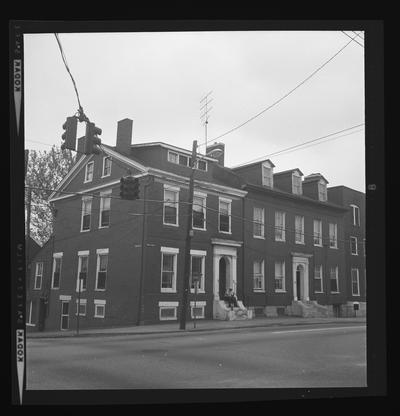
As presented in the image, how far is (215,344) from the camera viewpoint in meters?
5.27

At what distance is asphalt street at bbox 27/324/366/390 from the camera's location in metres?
3.79

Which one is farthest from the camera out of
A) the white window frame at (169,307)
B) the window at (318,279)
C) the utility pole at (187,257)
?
the white window frame at (169,307)

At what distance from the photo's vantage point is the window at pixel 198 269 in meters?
4.92

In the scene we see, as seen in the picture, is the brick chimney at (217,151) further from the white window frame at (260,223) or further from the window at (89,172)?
the window at (89,172)

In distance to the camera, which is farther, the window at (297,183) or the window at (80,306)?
the window at (80,306)

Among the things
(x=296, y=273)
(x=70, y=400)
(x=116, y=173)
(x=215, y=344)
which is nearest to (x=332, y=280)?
(x=296, y=273)

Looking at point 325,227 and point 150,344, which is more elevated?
point 325,227

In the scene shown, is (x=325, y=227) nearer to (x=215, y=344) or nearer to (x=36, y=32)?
(x=215, y=344)

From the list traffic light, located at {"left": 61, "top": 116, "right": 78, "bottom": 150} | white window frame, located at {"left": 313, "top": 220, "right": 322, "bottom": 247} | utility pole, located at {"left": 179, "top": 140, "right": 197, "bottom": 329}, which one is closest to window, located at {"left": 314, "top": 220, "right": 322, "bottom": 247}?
white window frame, located at {"left": 313, "top": 220, "right": 322, "bottom": 247}

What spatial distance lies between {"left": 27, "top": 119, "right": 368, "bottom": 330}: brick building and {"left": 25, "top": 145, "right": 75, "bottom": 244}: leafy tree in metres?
0.19

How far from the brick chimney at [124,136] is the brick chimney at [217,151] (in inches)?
32.9

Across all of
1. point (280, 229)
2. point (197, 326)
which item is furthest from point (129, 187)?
point (280, 229)

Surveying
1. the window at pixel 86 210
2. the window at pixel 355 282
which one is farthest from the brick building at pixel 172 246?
the window at pixel 355 282

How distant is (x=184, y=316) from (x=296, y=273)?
1425mm
